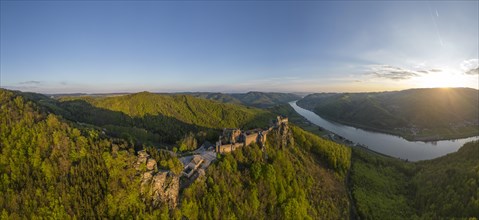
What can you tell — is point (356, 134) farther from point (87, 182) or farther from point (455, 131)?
point (87, 182)

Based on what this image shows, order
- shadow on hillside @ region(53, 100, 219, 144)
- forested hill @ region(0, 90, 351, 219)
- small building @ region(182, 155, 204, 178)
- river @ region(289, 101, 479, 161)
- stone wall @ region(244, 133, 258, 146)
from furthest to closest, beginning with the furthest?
river @ region(289, 101, 479, 161), shadow on hillside @ region(53, 100, 219, 144), stone wall @ region(244, 133, 258, 146), small building @ region(182, 155, 204, 178), forested hill @ region(0, 90, 351, 219)

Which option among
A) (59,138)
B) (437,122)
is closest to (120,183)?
(59,138)

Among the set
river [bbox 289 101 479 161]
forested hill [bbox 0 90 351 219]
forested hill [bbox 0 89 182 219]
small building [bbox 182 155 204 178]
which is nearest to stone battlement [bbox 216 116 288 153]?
forested hill [bbox 0 90 351 219]

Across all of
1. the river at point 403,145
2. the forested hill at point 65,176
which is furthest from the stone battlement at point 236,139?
the river at point 403,145

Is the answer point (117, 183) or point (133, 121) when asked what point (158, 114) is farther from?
point (117, 183)

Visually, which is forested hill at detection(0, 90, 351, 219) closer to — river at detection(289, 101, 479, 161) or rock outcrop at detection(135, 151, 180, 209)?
rock outcrop at detection(135, 151, 180, 209)

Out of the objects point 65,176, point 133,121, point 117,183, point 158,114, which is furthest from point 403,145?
point 65,176
